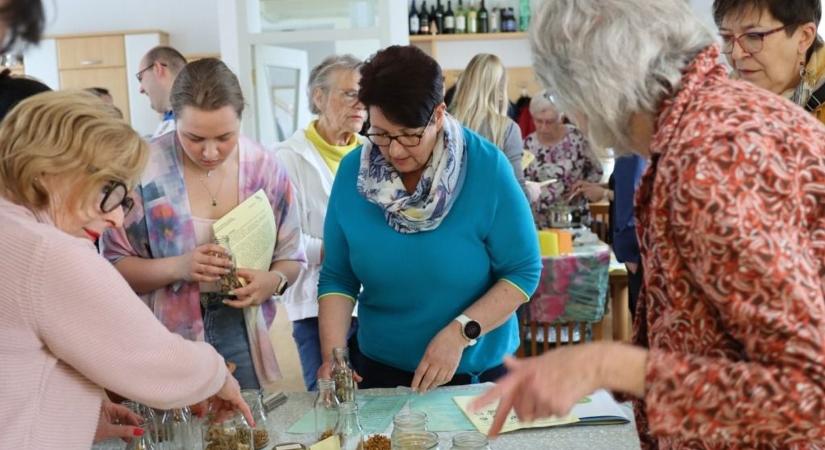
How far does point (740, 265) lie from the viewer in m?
0.89

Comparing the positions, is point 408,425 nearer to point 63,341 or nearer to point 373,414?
point 373,414

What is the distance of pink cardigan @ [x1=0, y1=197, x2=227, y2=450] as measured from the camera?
3.76 feet

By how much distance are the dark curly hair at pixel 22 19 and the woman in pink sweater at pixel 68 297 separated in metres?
0.37

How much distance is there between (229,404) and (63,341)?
16.3 inches

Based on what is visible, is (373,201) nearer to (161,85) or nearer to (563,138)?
(161,85)

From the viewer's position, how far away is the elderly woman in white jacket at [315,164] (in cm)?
274

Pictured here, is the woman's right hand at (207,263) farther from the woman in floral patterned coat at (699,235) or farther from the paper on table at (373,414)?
the woman in floral patterned coat at (699,235)

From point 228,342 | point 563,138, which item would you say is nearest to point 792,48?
point 228,342

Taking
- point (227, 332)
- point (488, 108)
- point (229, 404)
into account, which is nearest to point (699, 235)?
point (229, 404)

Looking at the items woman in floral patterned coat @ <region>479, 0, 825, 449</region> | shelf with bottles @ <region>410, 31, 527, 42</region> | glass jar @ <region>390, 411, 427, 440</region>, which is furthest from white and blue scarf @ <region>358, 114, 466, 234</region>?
shelf with bottles @ <region>410, 31, 527, 42</region>

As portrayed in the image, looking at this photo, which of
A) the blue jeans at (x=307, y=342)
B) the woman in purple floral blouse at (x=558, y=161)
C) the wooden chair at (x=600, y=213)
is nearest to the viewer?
the blue jeans at (x=307, y=342)

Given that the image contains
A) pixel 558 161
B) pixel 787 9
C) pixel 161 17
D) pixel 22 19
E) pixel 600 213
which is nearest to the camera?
pixel 22 19

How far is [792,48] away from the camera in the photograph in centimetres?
205

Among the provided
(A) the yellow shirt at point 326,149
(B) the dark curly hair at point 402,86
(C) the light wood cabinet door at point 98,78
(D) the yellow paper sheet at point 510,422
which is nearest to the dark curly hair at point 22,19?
(B) the dark curly hair at point 402,86
